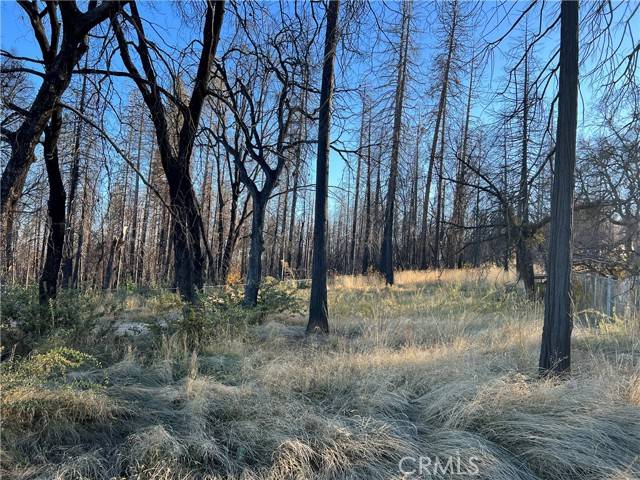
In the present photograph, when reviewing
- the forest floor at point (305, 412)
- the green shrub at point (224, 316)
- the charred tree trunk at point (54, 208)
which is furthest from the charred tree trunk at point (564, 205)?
the charred tree trunk at point (54, 208)

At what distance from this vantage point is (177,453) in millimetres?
2836

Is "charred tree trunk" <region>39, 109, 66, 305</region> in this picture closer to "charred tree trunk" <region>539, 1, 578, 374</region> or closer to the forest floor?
the forest floor

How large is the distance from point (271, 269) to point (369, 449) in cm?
3326

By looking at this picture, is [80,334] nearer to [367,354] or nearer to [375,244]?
[367,354]

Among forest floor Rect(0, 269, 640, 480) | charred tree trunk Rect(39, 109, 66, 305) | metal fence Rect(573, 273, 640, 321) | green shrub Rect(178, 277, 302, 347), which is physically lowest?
forest floor Rect(0, 269, 640, 480)

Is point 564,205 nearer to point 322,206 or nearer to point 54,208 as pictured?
point 322,206

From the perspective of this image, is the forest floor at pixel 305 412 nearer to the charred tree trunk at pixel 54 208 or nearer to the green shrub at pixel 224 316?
the green shrub at pixel 224 316

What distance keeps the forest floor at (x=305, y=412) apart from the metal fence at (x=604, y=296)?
3195 millimetres

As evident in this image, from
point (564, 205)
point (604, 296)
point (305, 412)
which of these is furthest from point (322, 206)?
point (604, 296)

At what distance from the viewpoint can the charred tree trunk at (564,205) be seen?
414 centimetres

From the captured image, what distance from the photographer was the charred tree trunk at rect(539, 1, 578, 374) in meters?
4.14

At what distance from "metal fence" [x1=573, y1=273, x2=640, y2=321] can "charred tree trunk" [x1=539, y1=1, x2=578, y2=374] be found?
4430mm

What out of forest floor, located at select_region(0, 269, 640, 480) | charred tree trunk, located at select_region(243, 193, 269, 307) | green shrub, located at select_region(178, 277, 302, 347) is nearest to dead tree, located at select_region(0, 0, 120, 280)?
forest floor, located at select_region(0, 269, 640, 480)

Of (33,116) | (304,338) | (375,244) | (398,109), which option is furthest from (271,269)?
(33,116)
